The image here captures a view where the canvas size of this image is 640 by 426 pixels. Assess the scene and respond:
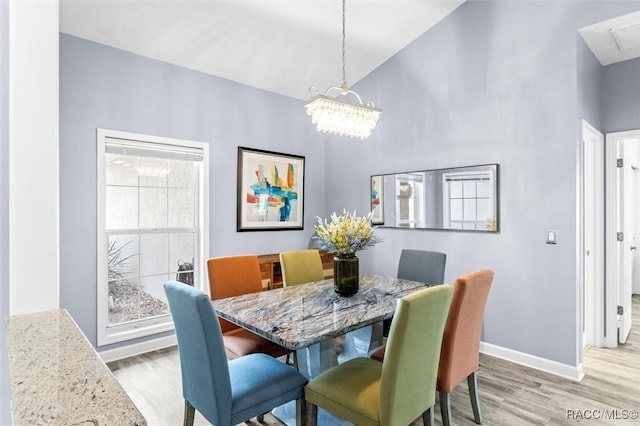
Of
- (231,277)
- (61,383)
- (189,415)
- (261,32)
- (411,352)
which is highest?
(261,32)

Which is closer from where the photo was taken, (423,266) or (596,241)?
(423,266)

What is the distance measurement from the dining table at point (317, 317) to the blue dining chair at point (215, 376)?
0.22m

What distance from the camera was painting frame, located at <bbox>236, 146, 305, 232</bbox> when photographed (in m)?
4.13

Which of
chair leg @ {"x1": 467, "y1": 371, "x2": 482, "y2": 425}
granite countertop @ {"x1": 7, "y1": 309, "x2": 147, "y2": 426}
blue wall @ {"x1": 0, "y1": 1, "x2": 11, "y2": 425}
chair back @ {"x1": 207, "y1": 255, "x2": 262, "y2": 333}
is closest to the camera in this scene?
granite countertop @ {"x1": 7, "y1": 309, "x2": 147, "y2": 426}

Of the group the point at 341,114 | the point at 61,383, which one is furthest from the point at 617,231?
the point at 61,383

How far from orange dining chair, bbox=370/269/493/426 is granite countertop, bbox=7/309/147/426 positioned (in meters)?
1.68

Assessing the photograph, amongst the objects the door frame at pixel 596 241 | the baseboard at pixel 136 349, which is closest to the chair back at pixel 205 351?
the baseboard at pixel 136 349

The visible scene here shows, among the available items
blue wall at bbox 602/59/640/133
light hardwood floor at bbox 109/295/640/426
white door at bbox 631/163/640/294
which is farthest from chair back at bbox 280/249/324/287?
white door at bbox 631/163/640/294

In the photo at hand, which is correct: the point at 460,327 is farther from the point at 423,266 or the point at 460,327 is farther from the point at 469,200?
the point at 469,200

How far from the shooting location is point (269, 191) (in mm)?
4387

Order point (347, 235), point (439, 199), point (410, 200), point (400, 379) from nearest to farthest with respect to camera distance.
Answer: point (400, 379), point (347, 235), point (439, 199), point (410, 200)

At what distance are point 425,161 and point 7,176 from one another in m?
3.44

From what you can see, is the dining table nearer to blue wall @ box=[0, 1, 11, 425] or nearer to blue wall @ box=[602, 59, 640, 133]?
blue wall @ box=[0, 1, 11, 425]

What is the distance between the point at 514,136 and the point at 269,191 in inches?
103
